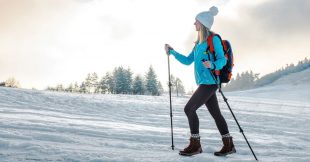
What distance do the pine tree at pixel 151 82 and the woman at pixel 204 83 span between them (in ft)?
190

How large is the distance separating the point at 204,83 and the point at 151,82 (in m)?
59.3

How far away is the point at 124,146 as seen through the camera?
5773 mm

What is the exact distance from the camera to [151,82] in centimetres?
6481

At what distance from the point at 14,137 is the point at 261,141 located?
5.39 m

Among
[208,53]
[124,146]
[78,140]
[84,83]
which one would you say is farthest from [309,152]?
[84,83]

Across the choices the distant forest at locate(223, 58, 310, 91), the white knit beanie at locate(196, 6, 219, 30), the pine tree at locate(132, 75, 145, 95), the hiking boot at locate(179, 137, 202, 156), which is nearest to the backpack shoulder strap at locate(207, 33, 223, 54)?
the white knit beanie at locate(196, 6, 219, 30)

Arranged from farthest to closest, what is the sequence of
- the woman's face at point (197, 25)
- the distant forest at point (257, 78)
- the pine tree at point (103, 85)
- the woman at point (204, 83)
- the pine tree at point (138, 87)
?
1. the distant forest at point (257, 78)
2. the pine tree at point (103, 85)
3. the pine tree at point (138, 87)
4. the woman's face at point (197, 25)
5. the woman at point (204, 83)

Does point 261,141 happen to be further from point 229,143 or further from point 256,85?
point 256,85

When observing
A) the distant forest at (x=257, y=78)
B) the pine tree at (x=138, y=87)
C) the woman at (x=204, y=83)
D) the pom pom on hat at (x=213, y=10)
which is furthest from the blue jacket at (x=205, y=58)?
the distant forest at (x=257, y=78)

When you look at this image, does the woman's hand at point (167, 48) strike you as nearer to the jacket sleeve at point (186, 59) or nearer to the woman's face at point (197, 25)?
the jacket sleeve at point (186, 59)

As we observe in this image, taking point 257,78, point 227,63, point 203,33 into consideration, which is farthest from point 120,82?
point 257,78

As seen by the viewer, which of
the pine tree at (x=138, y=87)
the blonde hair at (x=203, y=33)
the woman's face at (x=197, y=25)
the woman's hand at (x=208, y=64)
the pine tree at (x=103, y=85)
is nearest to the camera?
the woman's hand at (x=208, y=64)

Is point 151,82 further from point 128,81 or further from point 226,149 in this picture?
point 226,149

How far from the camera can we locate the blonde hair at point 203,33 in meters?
5.66
